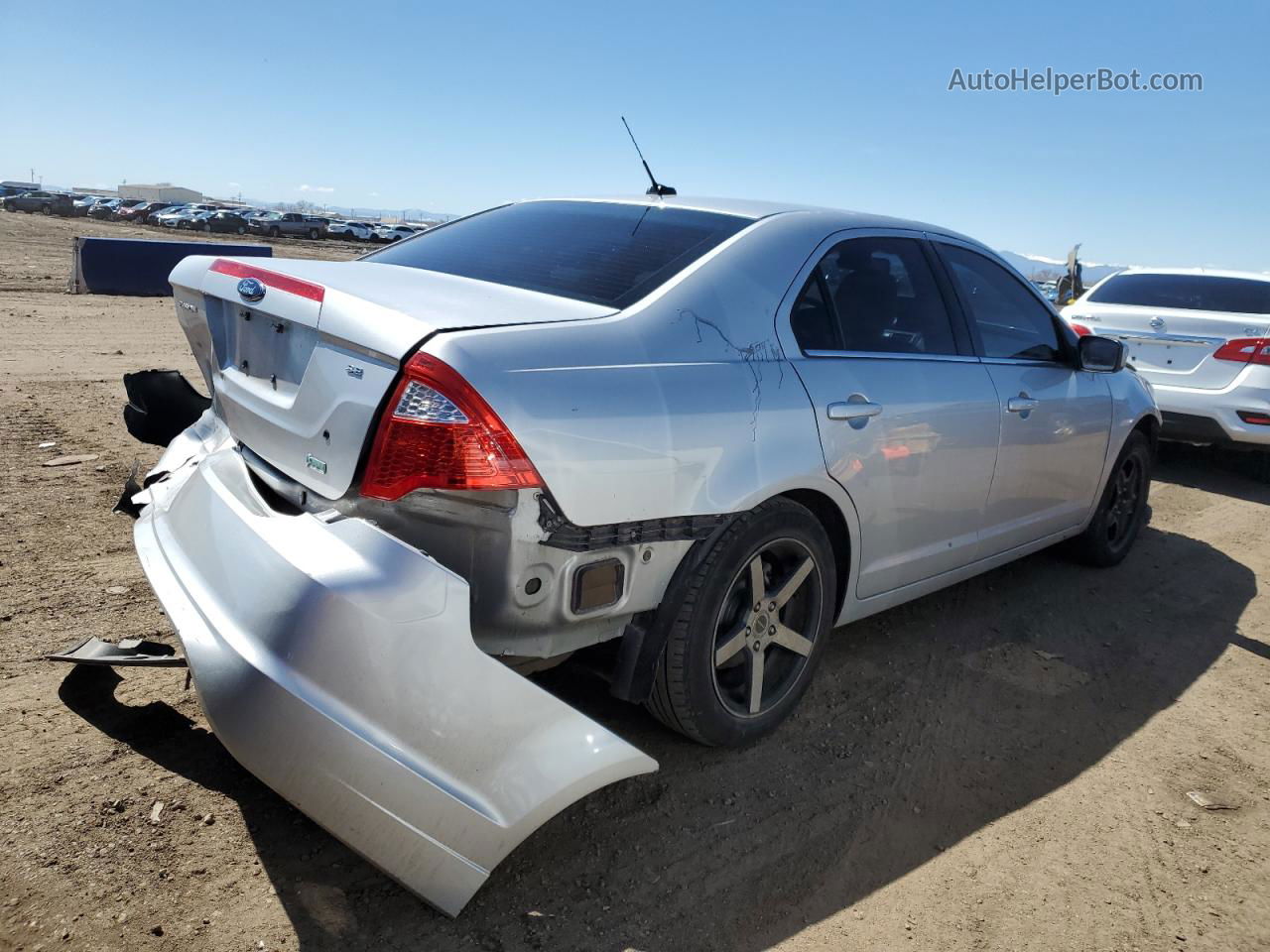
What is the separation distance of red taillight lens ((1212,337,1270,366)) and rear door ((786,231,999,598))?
14.7ft

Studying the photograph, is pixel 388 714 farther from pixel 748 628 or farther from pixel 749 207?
pixel 749 207

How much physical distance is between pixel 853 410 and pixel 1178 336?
18.1ft

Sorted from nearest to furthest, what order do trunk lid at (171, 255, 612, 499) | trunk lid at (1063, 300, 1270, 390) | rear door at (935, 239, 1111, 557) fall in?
trunk lid at (171, 255, 612, 499) → rear door at (935, 239, 1111, 557) → trunk lid at (1063, 300, 1270, 390)

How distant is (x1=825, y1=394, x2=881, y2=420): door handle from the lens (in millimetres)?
2939

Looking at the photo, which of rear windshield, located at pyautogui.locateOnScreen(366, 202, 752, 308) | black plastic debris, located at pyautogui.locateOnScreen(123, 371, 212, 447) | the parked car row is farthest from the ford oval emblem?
the parked car row

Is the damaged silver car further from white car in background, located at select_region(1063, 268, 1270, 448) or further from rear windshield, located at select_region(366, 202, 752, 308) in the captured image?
white car in background, located at select_region(1063, 268, 1270, 448)

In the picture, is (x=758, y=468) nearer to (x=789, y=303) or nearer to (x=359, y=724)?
(x=789, y=303)

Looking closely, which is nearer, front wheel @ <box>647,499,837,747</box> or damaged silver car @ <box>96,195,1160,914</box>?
damaged silver car @ <box>96,195,1160,914</box>

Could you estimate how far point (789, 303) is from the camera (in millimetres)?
2926

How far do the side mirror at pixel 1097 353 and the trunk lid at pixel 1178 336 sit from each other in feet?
9.81

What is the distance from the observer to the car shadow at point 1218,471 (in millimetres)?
7395

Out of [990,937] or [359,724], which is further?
[990,937]

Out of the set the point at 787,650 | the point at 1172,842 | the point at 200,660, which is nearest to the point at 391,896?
the point at 200,660

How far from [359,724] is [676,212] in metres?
1.98
